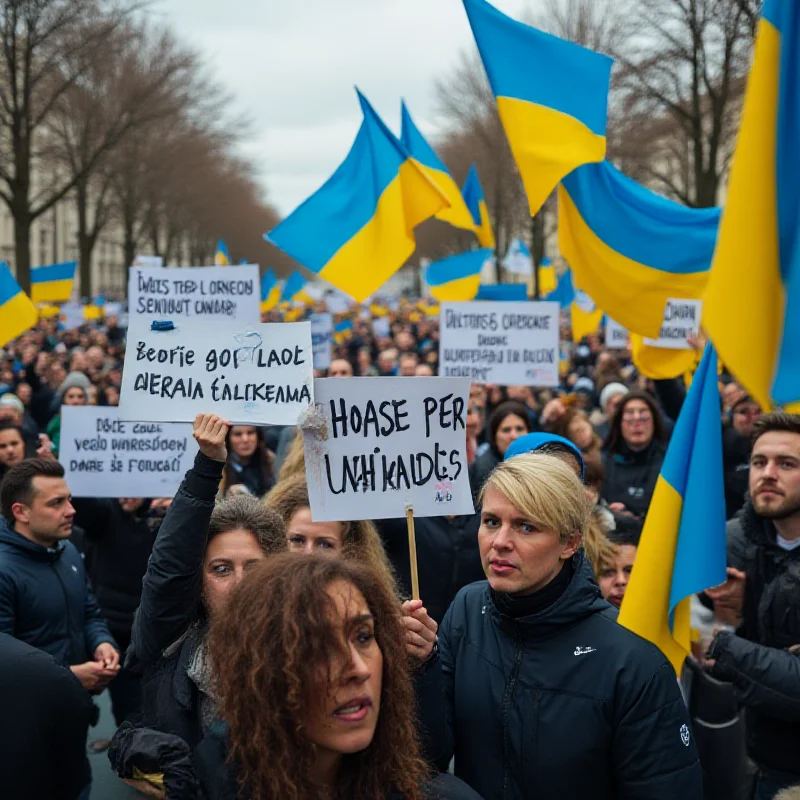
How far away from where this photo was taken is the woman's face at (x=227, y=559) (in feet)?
8.91

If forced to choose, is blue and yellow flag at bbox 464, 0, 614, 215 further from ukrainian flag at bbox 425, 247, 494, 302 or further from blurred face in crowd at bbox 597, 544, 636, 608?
ukrainian flag at bbox 425, 247, 494, 302

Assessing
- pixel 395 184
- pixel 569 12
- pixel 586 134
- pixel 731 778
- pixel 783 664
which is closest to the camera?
pixel 783 664

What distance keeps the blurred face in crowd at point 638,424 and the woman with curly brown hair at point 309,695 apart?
4.47 meters

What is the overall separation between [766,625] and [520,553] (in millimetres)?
1207

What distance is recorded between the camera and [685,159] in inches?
1168

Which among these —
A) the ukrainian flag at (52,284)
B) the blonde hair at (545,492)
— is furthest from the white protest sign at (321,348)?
the blonde hair at (545,492)

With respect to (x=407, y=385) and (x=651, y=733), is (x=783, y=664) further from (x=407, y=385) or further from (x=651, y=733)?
(x=407, y=385)

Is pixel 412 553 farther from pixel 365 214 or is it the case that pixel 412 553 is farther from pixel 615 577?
pixel 365 214

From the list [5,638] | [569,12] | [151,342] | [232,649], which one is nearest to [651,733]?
[232,649]

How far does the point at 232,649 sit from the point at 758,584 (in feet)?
7.03

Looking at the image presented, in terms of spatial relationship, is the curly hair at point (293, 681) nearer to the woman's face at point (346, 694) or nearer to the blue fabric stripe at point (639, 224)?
the woman's face at point (346, 694)

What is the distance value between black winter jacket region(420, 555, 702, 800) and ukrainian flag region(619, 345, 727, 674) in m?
0.53

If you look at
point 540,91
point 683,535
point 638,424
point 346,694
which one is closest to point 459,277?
point 638,424

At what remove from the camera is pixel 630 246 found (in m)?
5.57
